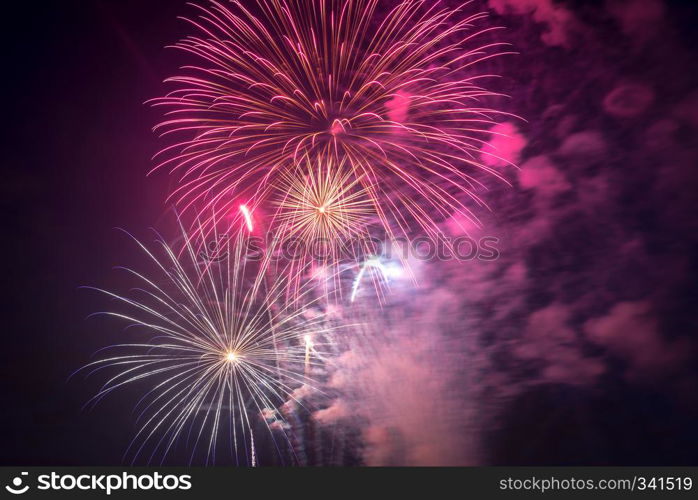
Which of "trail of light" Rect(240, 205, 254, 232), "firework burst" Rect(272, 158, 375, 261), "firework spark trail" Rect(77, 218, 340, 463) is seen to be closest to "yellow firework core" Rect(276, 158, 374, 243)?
"firework burst" Rect(272, 158, 375, 261)

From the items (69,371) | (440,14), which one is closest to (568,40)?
(440,14)

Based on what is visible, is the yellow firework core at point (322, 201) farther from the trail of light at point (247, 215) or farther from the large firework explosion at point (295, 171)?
the trail of light at point (247, 215)

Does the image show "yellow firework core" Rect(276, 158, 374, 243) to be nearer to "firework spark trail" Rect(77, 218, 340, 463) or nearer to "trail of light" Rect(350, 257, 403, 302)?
"trail of light" Rect(350, 257, 403, 302)

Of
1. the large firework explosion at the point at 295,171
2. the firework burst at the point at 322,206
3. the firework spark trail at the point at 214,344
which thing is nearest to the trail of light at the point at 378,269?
the large firework explosion at the point at 295,171

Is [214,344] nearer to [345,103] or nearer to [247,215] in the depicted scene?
[247,215]

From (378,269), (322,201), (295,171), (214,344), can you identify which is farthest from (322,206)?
(214,344)

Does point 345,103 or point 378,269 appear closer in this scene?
point 345,103
